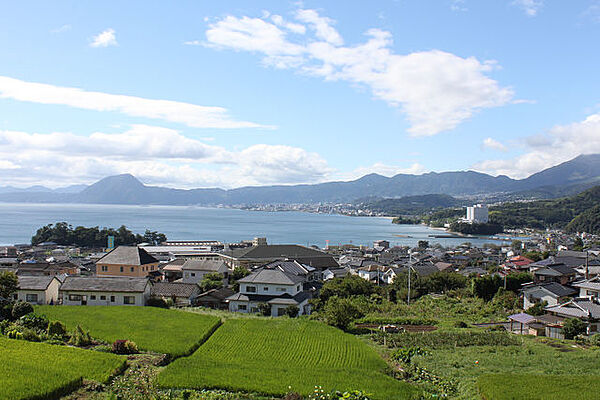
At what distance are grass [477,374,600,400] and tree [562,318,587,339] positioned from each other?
5.46 metres

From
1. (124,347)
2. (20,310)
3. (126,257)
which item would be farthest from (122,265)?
(124,347)

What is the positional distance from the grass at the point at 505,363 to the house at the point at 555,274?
498 inches

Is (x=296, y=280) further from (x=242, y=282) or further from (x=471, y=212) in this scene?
(x=471, y=212)

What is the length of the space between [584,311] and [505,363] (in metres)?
6.72

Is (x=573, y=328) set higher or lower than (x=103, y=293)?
lower

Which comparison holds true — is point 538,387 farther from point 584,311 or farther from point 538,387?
point 584,311

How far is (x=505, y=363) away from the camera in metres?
11.1

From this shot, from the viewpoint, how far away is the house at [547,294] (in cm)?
1908

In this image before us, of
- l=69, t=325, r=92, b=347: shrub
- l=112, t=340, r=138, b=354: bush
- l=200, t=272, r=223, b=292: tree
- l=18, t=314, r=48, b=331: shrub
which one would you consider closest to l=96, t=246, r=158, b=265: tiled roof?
l=200, t=272, r=223, b=292: tree

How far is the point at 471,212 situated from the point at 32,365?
373ft

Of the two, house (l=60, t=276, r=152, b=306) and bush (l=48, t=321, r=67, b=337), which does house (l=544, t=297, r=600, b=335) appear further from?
bush (l=48, t=321, r=67, b=337)

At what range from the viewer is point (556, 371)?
10.2m

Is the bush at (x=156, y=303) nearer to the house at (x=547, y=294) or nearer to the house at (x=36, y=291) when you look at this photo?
the house at (x=36, y=291)

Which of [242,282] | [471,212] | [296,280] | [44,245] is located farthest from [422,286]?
[471,212]
